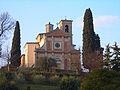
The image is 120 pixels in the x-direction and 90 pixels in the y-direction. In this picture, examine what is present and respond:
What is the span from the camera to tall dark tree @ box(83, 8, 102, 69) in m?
62.0

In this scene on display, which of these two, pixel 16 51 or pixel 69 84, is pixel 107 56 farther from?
pixel 16 51

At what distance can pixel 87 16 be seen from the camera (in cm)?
6700

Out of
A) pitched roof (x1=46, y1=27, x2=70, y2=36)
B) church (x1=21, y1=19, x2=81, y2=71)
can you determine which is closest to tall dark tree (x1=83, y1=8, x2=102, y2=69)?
church (x1=21, y1=19, x2=81, y2=71)

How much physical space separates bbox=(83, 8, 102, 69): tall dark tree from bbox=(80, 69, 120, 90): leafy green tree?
3085 centimetres

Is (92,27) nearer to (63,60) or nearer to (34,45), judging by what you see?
(63,60)

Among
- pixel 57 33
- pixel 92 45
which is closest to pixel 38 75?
pixel 92 45

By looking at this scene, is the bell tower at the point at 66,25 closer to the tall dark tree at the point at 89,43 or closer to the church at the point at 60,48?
the church at the point at 60,48

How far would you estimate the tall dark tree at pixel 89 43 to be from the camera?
204 ft

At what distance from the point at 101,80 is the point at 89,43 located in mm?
34488

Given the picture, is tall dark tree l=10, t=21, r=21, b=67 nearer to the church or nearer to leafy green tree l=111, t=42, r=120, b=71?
the church

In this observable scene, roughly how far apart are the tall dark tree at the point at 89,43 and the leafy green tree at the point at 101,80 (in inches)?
A: 1215

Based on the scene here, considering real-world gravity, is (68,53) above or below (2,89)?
above

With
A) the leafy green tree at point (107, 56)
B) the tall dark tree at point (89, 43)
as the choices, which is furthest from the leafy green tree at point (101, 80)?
the tall dark tree at point (89, 43)

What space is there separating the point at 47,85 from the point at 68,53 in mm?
21696
